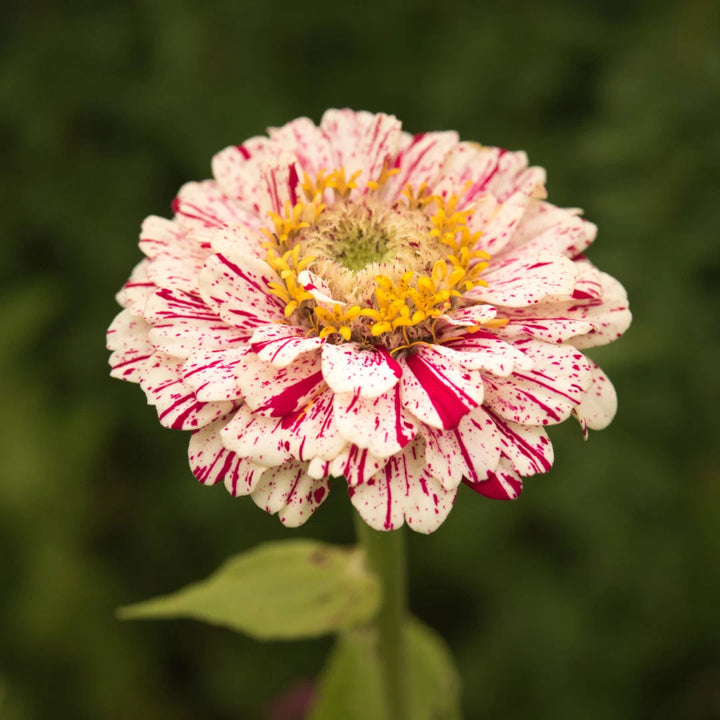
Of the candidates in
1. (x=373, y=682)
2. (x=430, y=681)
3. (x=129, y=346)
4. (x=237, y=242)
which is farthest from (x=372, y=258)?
(x=430, y=681)

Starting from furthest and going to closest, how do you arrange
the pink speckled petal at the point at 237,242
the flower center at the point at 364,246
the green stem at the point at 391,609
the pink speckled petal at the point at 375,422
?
the green stem at the point at 391,609 < the flower center at the point at 364,246 < the pink speckled petal at the point at 237,242 < the pink speckled petal at the point at 375,422

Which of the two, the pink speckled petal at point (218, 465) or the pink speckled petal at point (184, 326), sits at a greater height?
the pink speckled petal at point (184, 326)

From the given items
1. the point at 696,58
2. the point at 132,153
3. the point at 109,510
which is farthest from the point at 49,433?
the point at 696,58

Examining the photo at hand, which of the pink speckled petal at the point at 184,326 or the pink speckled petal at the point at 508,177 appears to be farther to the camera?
the pink speckled petal at the point at 508,177

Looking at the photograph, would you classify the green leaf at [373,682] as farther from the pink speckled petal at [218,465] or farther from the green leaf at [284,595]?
the pink speckled petal at [218,465]

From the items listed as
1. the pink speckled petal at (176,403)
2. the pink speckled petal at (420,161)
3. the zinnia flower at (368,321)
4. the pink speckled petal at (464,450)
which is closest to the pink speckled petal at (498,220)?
the zinnia flower at (368,321)

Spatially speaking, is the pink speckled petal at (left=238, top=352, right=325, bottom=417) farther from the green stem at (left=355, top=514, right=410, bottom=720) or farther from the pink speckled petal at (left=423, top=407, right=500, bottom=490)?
the green stem at (left=355, top=514, right=410, bottom=720)

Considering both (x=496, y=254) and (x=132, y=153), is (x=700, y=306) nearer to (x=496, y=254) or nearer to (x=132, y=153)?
(x=496, y=254)
